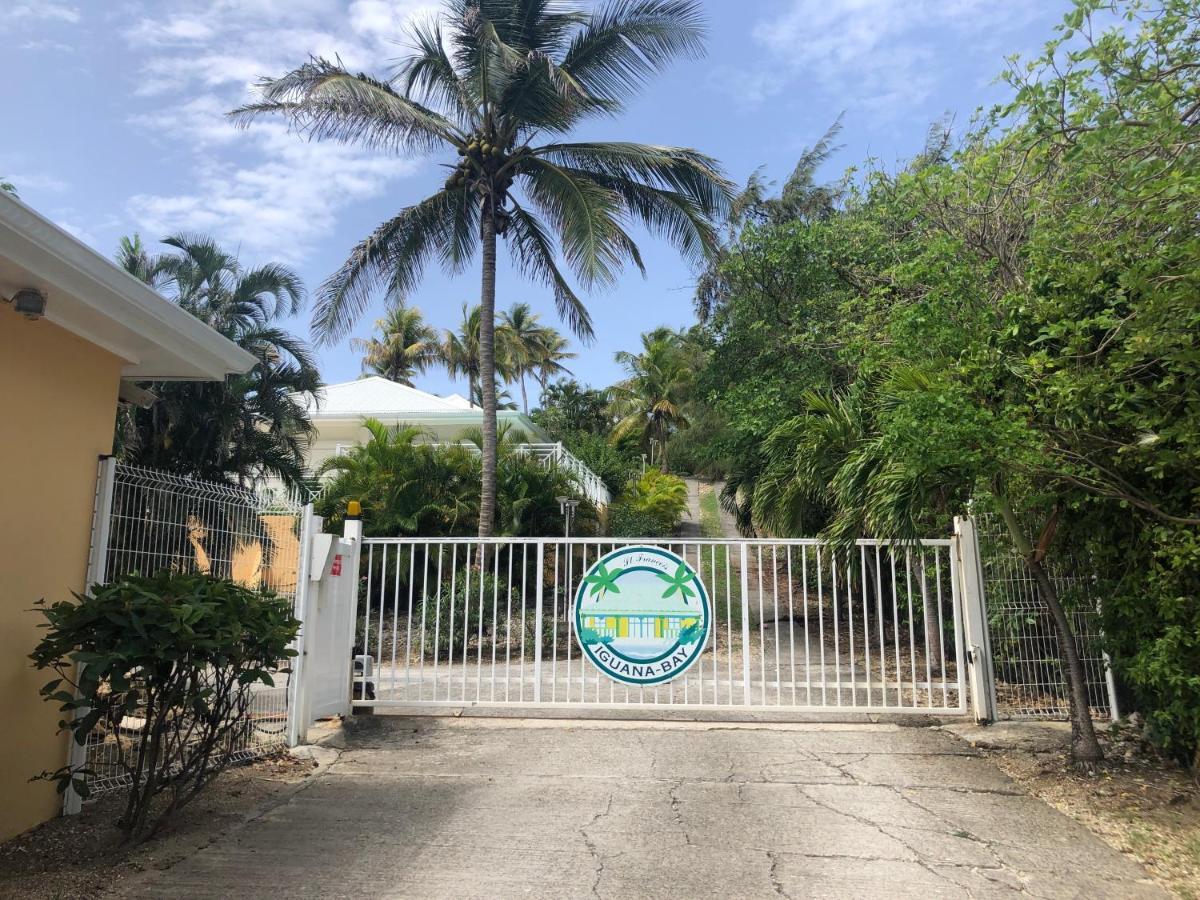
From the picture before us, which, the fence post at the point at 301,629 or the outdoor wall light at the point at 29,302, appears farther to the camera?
the fence post at the point at 301,629

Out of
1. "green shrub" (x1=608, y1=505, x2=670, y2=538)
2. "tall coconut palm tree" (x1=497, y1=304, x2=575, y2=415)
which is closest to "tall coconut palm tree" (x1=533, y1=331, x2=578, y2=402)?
"tall coconut palm tree" (x1=497, y1=304, x2=575, y2=415)

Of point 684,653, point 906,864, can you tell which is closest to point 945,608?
point 684,653

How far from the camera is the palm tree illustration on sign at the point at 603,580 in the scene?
7.84 m

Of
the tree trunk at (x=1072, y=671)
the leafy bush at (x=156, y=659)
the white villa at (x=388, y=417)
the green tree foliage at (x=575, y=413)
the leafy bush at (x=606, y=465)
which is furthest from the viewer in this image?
the green tree foliage at (x=575, y=413)

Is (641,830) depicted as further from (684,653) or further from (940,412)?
(940,412)

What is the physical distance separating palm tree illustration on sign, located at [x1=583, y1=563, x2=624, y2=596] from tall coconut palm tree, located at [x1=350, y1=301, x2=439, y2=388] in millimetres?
40901

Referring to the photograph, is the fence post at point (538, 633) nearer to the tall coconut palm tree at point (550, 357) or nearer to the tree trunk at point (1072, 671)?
the tree trunk at point (1072, 671)

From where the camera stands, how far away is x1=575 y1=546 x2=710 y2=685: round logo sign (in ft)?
25.5

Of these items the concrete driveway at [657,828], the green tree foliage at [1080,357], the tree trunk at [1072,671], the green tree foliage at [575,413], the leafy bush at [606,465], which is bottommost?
the concrete driveway at [657,828]

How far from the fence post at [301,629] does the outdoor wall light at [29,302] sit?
2.90 metres

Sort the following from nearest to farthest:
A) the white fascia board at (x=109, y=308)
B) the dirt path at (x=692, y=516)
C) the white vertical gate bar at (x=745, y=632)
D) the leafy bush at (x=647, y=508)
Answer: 1. the white fascia board at (x=109, y=308)
2. the white vertical gate bar at (x=745, y=632)
3. the leafy bush at (x=647, y=508)
4. the dirt path at (x=692, y=516)

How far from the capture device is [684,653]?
777 cm

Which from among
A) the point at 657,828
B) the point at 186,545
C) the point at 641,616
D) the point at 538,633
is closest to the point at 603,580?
the point at 641,616

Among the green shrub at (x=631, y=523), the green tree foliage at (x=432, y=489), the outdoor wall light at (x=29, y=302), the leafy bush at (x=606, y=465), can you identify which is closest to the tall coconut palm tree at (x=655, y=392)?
the leafy bush at (x=606, y=465)
